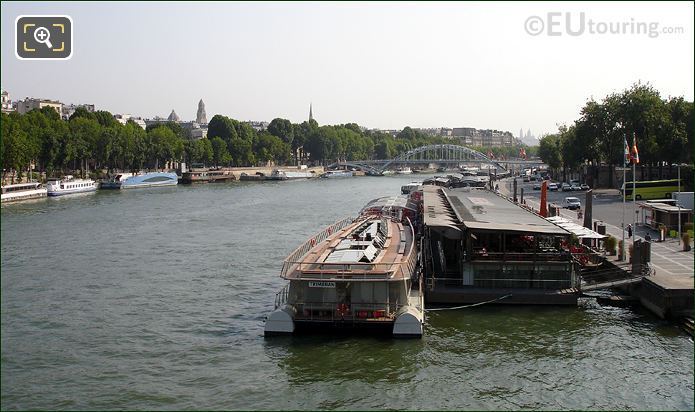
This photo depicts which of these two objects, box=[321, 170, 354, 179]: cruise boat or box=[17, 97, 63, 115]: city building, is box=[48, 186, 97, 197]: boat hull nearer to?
box=[321, 170, 354, 179]: cruise boat

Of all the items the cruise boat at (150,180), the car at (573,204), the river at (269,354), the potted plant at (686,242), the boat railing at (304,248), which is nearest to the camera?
the river at (269,354)

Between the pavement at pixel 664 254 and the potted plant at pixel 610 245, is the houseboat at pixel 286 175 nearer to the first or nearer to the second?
the pavement at pixel 664 254

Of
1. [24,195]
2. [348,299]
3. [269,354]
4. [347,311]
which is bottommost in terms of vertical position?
[269,354]

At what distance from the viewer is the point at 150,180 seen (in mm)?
103875

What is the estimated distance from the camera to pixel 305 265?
22.6m

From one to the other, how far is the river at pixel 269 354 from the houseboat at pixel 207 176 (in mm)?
85806

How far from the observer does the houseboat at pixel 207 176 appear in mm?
117750

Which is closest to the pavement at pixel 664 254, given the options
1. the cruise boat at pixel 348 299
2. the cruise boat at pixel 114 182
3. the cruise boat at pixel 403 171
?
the cruise boat at pixel 348 299

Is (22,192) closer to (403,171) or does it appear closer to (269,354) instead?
(269,354)

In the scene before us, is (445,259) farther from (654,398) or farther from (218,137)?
(218,137)

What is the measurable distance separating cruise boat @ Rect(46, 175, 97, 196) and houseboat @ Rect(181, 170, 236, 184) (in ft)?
84.5

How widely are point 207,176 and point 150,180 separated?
63.6 feet

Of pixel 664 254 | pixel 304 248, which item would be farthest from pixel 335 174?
pixel 304 248

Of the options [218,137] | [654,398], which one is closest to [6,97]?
[218,137]
